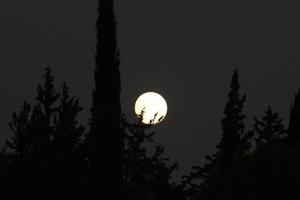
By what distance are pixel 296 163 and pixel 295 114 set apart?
44.7 feet

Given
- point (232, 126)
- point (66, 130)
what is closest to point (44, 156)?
point (66, 130)

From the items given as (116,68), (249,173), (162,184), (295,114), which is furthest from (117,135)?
(295,114)

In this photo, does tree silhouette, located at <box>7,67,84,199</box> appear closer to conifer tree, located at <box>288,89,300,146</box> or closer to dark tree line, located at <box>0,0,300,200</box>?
dark tree line, located at <box>0,0,300,200</box>

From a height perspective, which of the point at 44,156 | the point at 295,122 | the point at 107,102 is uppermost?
the point at 295,122

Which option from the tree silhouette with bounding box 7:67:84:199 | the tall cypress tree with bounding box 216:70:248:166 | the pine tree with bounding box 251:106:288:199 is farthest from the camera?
the tall cypress tree with bounding box 216:70:248:166

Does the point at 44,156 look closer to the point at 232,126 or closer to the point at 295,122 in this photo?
the point at 295,122

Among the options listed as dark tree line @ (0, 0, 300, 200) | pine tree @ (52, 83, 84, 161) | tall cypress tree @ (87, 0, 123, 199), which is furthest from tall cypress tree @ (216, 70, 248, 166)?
pine tree @ (52, 83, 84, 161)

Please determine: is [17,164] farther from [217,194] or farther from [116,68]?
[116,68]

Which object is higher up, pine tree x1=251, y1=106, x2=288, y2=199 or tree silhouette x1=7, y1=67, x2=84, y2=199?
pine tree x1=251, y1=106, x2=288, y2=199

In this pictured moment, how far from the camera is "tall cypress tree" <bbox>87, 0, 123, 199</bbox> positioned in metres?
A: 26.6

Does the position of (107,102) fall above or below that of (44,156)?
above

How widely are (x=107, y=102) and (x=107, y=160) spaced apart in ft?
13.4

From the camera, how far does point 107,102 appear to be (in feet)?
99.2

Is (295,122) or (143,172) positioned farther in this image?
(295,122)
